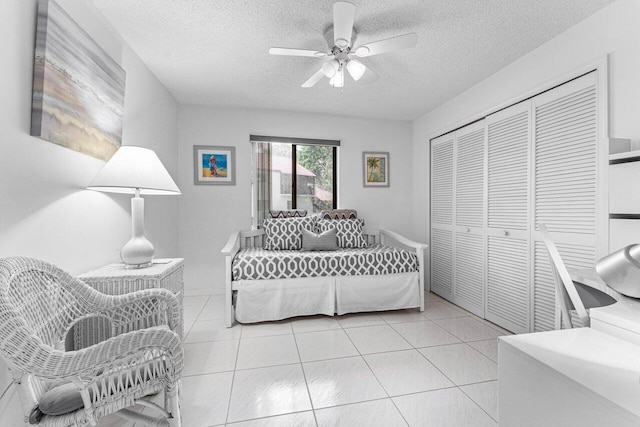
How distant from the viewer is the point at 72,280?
1273mm

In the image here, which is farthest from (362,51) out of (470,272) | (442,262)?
(442,262)

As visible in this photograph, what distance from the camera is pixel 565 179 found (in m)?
2.05

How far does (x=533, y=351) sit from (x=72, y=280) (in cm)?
175

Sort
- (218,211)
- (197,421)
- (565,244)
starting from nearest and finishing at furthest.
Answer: (197,421)
(565,244)
(218,211)

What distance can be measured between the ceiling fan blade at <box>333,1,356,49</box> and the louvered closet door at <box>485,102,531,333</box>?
1.63 m

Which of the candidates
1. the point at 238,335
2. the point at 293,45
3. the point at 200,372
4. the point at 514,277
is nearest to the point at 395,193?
the point at 514,277

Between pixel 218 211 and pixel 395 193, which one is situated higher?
pixel 395 193

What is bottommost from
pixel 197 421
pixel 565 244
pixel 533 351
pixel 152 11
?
pixel 197 421

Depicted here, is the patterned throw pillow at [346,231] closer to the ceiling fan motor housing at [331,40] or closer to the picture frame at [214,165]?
the picture frame at [214,165]

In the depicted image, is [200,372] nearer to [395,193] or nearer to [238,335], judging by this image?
[238,335]

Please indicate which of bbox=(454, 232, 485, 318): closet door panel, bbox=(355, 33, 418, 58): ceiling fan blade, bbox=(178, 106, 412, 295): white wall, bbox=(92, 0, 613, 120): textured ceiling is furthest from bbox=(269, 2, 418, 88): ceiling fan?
→ bbox=(454, 232, 485, 318): closet door panel

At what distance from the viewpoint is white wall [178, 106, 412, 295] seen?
3541mm

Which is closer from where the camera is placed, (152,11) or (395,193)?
(152,11)

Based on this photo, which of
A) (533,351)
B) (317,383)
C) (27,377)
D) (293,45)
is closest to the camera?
(533,351)
